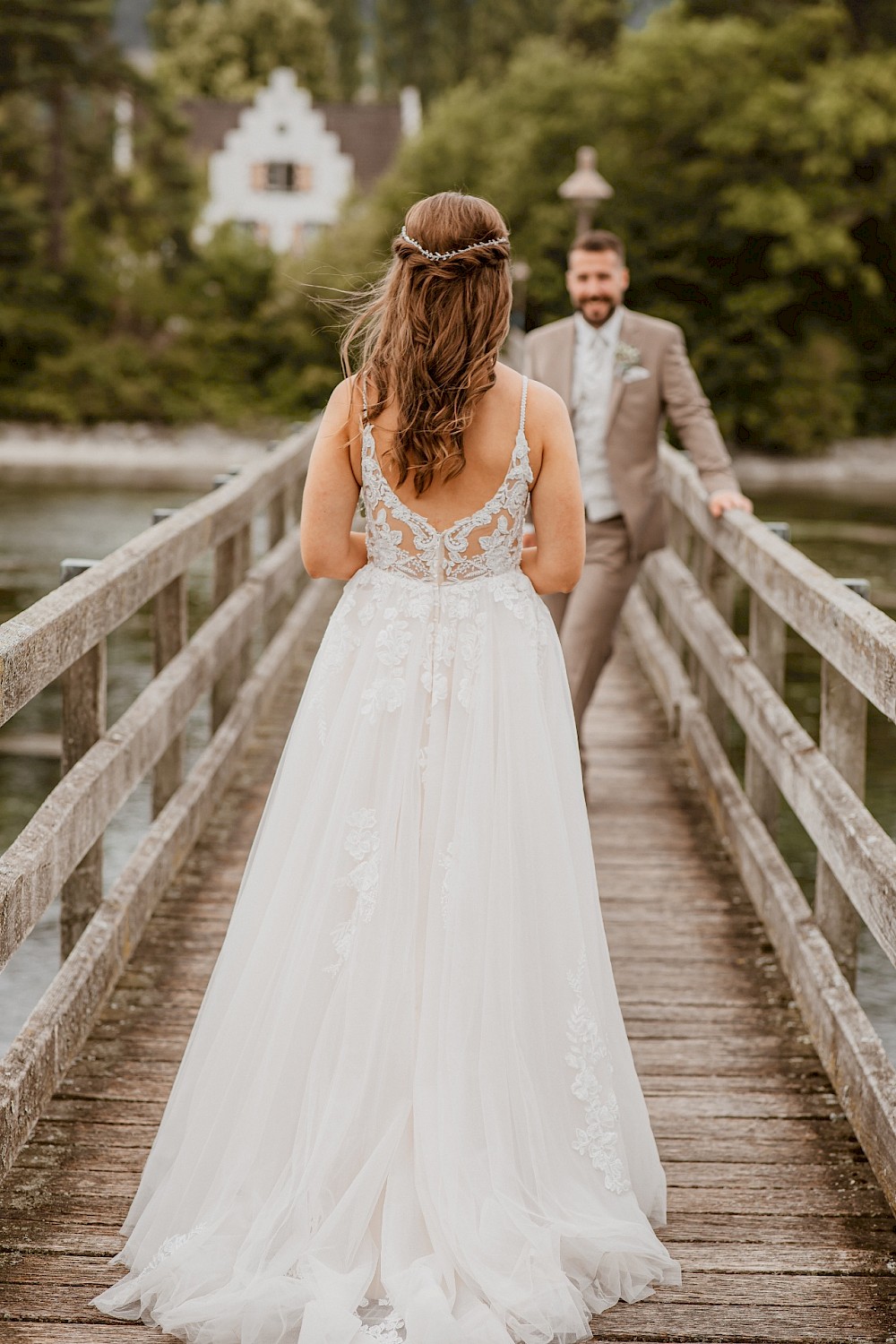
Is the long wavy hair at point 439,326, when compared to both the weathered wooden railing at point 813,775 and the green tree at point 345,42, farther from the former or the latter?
the green tree at point 345,42

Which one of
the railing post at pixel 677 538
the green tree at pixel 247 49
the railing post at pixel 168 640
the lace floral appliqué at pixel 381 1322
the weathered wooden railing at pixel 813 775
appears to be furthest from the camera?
the green tree at pixel 247 49

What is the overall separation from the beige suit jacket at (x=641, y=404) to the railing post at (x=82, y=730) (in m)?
1.81

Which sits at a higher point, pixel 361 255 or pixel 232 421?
pixel 361 255

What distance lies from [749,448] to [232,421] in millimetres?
10519

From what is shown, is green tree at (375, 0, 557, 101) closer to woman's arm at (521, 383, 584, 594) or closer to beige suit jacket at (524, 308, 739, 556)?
beige suit jacket at (524, 308, 739, 556)

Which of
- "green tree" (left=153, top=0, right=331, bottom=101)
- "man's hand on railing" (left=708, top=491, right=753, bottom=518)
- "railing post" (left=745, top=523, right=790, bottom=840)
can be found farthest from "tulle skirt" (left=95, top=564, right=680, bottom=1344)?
"green tree" (left=153, top=0, right=331, bottom=101)

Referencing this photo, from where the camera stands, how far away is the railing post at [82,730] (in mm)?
3736

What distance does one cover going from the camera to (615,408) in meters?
5.05

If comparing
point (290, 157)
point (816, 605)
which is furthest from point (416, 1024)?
point (290, 157)

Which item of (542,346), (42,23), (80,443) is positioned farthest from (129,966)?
(42,23)

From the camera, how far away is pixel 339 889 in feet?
9.29

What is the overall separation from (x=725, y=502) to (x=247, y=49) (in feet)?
170

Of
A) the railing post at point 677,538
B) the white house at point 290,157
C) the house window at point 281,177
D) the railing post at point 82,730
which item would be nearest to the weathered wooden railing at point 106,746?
the railing post at point 82,730

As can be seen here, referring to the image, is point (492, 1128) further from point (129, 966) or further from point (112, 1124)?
point (129, 966)
